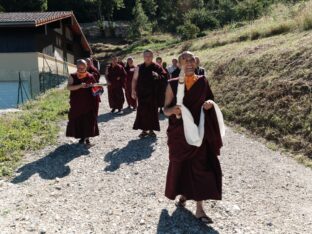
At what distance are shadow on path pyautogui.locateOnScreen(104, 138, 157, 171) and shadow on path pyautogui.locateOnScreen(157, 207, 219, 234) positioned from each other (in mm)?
2420

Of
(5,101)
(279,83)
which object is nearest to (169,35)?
(5,101)

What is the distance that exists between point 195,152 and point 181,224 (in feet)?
2.86

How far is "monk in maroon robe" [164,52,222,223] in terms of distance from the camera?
5.55 m

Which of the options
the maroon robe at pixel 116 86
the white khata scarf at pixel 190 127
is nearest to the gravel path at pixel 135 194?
the white khata scarf at pixel 190 127

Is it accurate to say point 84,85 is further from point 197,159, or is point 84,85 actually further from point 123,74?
point 123,74

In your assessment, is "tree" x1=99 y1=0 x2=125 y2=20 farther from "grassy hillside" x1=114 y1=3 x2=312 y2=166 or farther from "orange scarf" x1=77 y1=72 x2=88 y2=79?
"orange scarf" x1=77 y1=72 x2=88 y2=79

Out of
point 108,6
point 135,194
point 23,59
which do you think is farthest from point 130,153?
point 108,6

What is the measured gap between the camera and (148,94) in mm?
10461

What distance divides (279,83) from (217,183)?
293 inches

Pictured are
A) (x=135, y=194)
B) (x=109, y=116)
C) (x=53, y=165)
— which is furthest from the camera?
(x=109, y=116)

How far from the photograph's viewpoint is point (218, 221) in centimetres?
576

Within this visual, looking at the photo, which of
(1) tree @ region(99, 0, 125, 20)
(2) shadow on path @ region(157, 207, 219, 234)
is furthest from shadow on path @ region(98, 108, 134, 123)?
(1) tree @ region(99, 0, 125, 20)

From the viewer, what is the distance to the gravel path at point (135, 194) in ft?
18.6

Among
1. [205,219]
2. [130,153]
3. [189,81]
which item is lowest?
[130,153]
